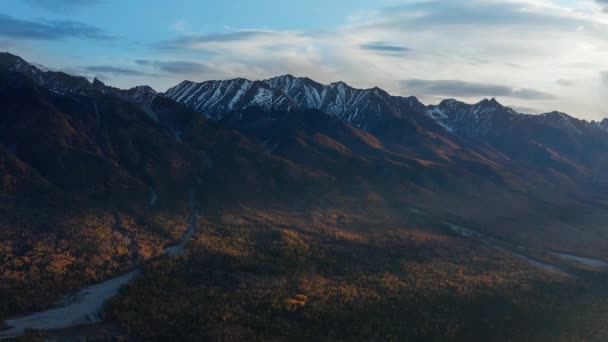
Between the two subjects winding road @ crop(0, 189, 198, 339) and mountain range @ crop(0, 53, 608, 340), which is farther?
mountain range @ crop(0, 53, 608, 340)

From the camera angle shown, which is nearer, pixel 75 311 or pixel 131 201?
pixel 75 311

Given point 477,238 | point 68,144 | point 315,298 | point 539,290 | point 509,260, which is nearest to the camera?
point 315,298

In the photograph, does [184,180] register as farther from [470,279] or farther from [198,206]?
[470,279]

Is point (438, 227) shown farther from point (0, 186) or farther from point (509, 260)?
point (0, 186)

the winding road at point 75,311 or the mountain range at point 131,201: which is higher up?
the mountain range at point 131,201

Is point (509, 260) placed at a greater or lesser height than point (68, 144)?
lesser

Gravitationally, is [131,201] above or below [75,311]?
above

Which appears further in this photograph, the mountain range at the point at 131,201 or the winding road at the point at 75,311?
the mountain range at the point at 131,201

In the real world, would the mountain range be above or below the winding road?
above

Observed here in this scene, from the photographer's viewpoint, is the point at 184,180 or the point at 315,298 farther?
the point at 184,180

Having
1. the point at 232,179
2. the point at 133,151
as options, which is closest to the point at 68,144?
the point at 133,151

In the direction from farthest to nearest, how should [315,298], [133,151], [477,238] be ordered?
[133,151]
[477,238]
[315,298]
